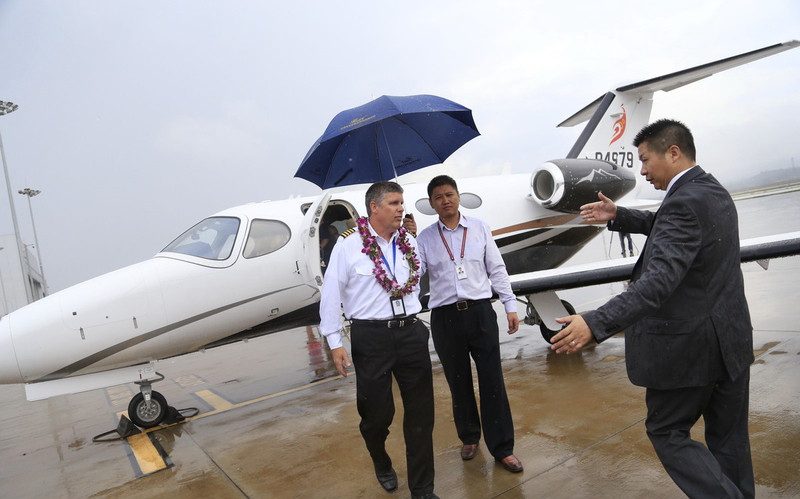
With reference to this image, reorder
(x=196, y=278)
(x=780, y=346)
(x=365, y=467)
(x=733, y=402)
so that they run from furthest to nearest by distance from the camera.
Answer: (x=780, y=346), (x=196, y=278), (x=365, y=467), (x=733, y=402)

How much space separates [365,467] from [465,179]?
17.5 ft

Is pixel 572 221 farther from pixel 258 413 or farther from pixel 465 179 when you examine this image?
pixel 258 413

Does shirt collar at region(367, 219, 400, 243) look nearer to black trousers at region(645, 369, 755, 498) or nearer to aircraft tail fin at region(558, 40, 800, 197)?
black trousers at region(645, 369, 755, 498)

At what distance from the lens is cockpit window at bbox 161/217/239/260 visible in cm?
606

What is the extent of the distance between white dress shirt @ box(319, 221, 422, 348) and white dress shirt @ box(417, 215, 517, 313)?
44 cm

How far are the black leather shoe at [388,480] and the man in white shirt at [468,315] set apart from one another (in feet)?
2.07

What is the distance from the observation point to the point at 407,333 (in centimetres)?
336

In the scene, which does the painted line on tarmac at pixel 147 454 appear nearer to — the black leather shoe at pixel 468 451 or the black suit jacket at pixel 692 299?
the black leather shoe at pixel 468 451

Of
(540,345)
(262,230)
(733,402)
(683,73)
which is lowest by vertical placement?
(540,345)

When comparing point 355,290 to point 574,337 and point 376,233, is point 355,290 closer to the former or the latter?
point 376,233

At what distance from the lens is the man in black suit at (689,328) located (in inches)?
86.1

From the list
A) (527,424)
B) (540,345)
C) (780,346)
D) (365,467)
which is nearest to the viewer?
(365,467)

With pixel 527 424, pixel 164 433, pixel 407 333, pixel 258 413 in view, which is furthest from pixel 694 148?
pixel 164 433

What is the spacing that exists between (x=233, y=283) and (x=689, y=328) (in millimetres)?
4889
